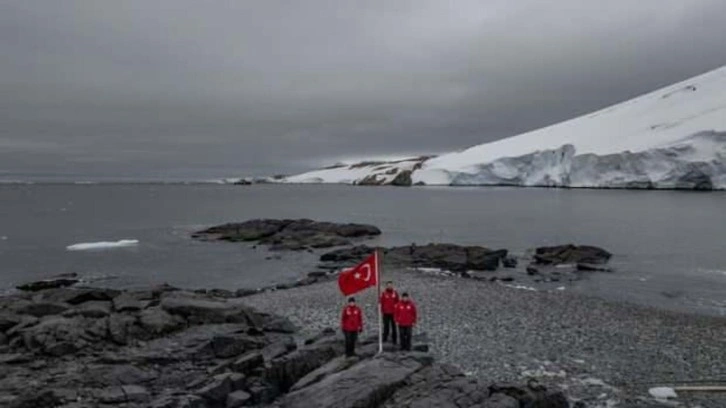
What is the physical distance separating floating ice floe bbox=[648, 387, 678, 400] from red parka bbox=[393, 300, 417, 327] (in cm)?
674

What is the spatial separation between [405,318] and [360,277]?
1.79 metres

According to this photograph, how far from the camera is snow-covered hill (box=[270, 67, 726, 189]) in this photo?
413 ft

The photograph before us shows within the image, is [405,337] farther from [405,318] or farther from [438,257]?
[438,257]

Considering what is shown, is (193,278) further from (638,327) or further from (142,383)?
(638,327)

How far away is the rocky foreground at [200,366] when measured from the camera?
14.5 metres

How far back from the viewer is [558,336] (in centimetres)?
2244

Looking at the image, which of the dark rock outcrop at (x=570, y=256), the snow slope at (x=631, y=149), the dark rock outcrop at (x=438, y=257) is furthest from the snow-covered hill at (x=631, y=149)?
the dark rock outcrop at (x=438, y=257)

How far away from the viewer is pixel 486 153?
602ft

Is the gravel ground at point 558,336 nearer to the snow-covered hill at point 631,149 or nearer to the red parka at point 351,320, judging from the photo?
the red parka at point 351,320

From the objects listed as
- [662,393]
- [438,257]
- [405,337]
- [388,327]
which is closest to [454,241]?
[438,257]

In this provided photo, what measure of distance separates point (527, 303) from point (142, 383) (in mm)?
18675

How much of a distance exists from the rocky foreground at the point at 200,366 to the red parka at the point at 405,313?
1.22 m

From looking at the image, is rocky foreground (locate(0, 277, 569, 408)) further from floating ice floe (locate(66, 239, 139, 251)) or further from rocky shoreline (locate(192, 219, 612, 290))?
floating ice floe (locate(66, 239, 139, 251))

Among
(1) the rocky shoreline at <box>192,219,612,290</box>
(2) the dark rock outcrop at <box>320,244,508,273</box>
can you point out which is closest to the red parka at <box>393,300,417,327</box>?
(1) the rocky shoreline at <box>192,219,612,290</box>
